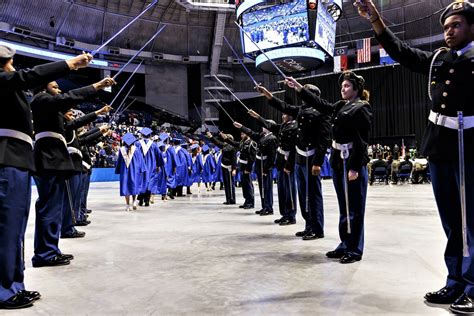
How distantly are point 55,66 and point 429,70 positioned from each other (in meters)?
2.42

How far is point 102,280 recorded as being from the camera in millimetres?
3277

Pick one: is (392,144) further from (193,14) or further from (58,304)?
(58,304)

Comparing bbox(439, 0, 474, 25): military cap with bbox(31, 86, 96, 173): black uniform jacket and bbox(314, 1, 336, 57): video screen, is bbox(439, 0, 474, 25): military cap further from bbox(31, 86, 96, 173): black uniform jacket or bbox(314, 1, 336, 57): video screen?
bbox(314, 1, 336, 57): video screen

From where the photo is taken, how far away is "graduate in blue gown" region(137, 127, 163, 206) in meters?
9.80

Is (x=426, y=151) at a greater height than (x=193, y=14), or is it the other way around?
(x=193, y=14)

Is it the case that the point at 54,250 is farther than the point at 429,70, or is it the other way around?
the point at 54,250

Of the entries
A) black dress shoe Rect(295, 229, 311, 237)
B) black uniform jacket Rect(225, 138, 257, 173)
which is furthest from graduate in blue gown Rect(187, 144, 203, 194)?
black dress shoe Rect(295, 229, 311, 237)

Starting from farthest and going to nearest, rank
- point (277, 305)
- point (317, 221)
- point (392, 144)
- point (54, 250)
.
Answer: point (392, 144) → point (317, 221) → point (54, 250) → point (277, 305)

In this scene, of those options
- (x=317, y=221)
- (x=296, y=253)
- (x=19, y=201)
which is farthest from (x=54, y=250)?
(x=317, y=221)

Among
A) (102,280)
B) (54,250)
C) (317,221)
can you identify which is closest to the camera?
(102,280)

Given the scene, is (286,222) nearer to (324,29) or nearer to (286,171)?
(286,171)

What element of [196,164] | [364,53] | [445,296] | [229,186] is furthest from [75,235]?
[364,53]

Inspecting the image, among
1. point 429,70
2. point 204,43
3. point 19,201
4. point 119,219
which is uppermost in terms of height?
point 204,43

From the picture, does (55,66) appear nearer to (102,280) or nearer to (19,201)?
(19,201)
